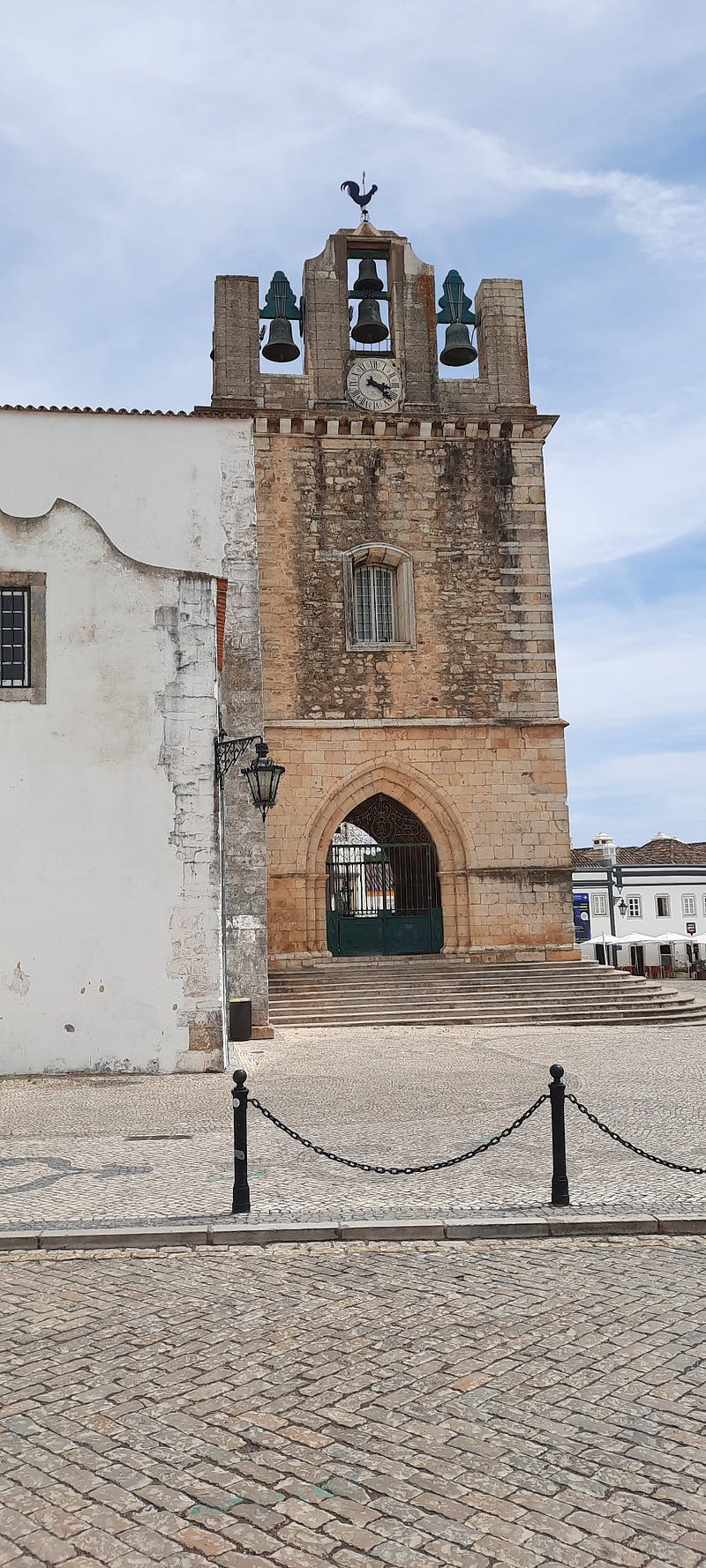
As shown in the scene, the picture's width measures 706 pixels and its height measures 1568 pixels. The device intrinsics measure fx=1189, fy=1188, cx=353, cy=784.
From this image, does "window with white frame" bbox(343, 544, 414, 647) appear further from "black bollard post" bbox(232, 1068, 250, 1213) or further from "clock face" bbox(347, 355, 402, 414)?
"black bollard post" bbox(232, 1068, 250, 1213)

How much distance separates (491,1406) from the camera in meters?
3.77

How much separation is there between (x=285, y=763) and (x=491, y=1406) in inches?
718

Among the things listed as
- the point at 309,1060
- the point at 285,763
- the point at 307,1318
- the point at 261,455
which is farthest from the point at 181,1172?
the point at 261,455

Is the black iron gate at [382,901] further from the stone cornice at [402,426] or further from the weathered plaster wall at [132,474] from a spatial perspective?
the weathered plaster wall at [132,474]

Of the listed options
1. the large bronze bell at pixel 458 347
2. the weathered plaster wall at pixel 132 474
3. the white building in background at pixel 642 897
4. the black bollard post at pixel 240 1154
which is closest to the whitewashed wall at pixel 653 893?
the white building in background at pixel 642 897

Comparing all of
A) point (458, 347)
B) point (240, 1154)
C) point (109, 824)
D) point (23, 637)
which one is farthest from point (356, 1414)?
point (458, 347)

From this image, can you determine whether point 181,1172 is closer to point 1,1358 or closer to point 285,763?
point 1,1358

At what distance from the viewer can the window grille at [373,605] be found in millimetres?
22984

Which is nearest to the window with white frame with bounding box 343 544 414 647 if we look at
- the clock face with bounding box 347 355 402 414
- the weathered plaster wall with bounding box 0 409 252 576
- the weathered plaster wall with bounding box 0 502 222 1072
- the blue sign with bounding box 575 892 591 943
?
the clock face with bounding box 347 355 402 414

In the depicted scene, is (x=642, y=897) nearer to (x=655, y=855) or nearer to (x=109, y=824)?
(x=655, y=855)

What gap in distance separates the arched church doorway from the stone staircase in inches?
37.5

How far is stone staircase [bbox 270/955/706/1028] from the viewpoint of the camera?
18.8m

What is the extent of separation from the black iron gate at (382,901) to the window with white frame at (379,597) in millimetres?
4027

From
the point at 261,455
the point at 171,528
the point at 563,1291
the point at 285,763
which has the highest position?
the point at 261,455
